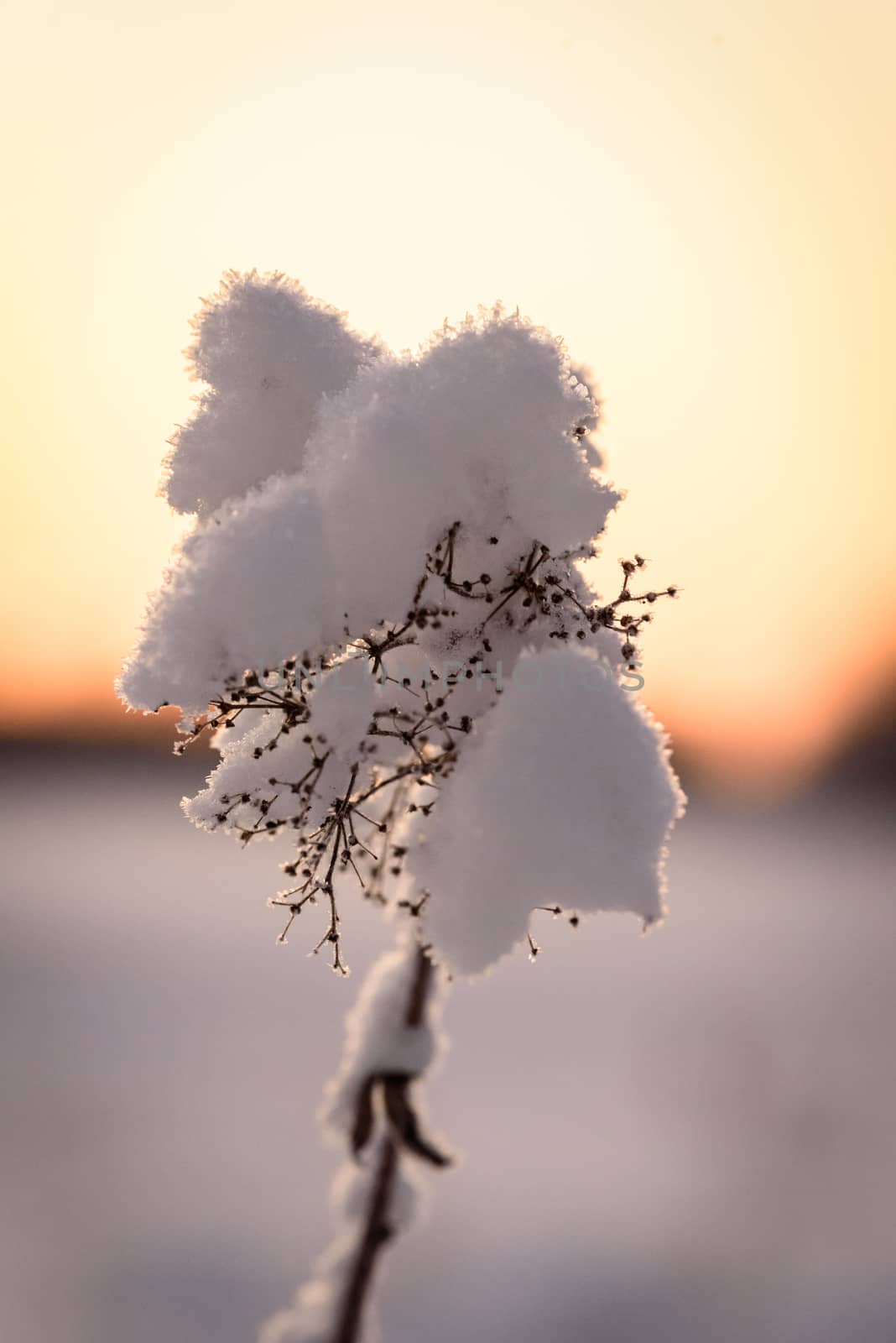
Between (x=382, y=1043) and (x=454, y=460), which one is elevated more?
(x=454, y=460)

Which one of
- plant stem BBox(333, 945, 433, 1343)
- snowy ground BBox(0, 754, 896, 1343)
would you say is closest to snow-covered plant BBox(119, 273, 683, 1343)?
plant stem BBox(333, 945, 433, 1343)

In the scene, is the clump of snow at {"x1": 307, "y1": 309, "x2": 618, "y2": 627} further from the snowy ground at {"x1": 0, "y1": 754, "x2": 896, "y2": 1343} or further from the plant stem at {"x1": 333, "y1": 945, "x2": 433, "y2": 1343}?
the snowy ground at {"x1": 0, "y1": 754, "x2": 896, "y2": 1343}

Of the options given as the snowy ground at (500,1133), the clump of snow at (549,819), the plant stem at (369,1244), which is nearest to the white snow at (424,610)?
the clump of snow at (549,819)

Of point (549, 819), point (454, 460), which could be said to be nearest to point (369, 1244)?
point (549, 819)

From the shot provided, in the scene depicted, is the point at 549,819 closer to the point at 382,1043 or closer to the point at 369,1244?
the point at 382,1043

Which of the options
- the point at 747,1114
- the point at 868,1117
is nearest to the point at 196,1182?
the point at 747,1114

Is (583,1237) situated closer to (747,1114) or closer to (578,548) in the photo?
(747,1114)

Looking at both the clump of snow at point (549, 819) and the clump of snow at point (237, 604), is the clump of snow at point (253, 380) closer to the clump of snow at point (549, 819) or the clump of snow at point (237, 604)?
the clump of snow at point (237, 604)
